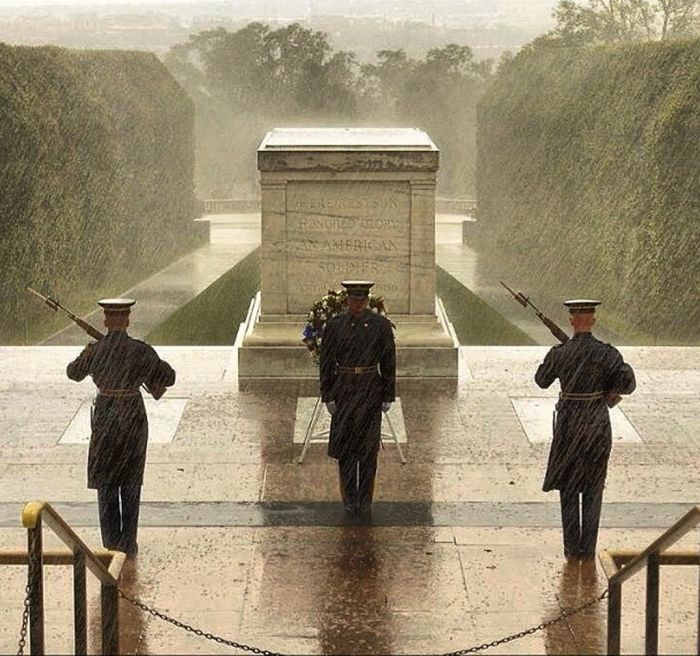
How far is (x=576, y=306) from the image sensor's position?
807 centimetres

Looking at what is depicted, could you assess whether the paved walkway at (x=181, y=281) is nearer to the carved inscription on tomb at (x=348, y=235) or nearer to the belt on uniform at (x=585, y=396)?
the carved inscription on tomb at (x=348, y=235)

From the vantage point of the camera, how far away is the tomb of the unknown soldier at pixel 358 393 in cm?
718

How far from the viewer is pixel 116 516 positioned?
8.23 meters

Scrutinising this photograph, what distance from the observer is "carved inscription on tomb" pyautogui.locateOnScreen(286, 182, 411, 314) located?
524 inches

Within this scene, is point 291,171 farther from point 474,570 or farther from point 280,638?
point 280,638

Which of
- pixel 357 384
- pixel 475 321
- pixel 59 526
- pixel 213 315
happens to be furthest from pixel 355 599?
pixel 213 315

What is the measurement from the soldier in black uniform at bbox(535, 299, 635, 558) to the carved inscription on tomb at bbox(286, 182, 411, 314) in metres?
5.29

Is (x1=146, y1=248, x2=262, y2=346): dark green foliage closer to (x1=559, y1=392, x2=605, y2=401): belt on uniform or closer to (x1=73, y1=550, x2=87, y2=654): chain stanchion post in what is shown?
(x1=559, y1=392, x2=605, y2=401): belt on uniform

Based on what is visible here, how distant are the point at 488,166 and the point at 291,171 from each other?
20454mm

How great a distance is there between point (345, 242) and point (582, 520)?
563cm

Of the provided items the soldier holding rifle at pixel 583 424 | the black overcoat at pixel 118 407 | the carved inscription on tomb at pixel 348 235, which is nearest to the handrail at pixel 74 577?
the black overcoat at pixel 118 407

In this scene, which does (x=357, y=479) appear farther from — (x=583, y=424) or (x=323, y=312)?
(x=323, y=312)

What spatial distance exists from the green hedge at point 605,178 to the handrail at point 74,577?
15081 millimetres

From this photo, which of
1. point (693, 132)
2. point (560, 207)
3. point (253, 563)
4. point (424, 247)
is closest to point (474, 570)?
point (253, 563)
